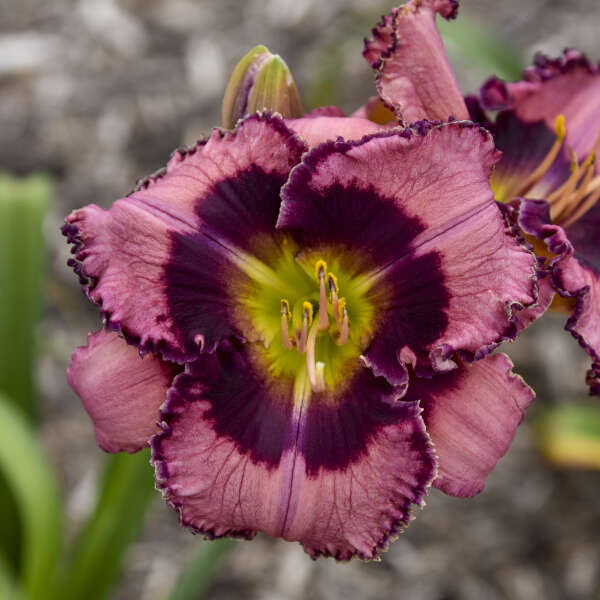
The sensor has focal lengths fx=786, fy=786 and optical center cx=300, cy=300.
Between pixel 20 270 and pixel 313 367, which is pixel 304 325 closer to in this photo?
pixel 313 367

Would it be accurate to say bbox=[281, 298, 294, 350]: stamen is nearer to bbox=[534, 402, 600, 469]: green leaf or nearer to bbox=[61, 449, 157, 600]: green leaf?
bbox=[61, 449, 157, 600]: green leaf

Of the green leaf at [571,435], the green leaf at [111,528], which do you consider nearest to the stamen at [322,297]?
the green leaf at [111,528]

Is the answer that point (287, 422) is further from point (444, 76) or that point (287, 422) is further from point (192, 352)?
point (444, 76)

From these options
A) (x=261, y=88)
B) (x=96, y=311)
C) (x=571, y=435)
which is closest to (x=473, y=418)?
(x=261, y=88)

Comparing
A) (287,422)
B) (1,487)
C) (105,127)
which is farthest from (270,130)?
(105,127)

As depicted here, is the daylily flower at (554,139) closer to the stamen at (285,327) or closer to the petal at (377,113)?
the petal at (377,113)

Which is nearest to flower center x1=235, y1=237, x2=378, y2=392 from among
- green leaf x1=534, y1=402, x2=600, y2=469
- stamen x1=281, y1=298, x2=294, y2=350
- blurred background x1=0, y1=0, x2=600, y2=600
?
stamen x1=281, y1=298, x2=294, y2=350
